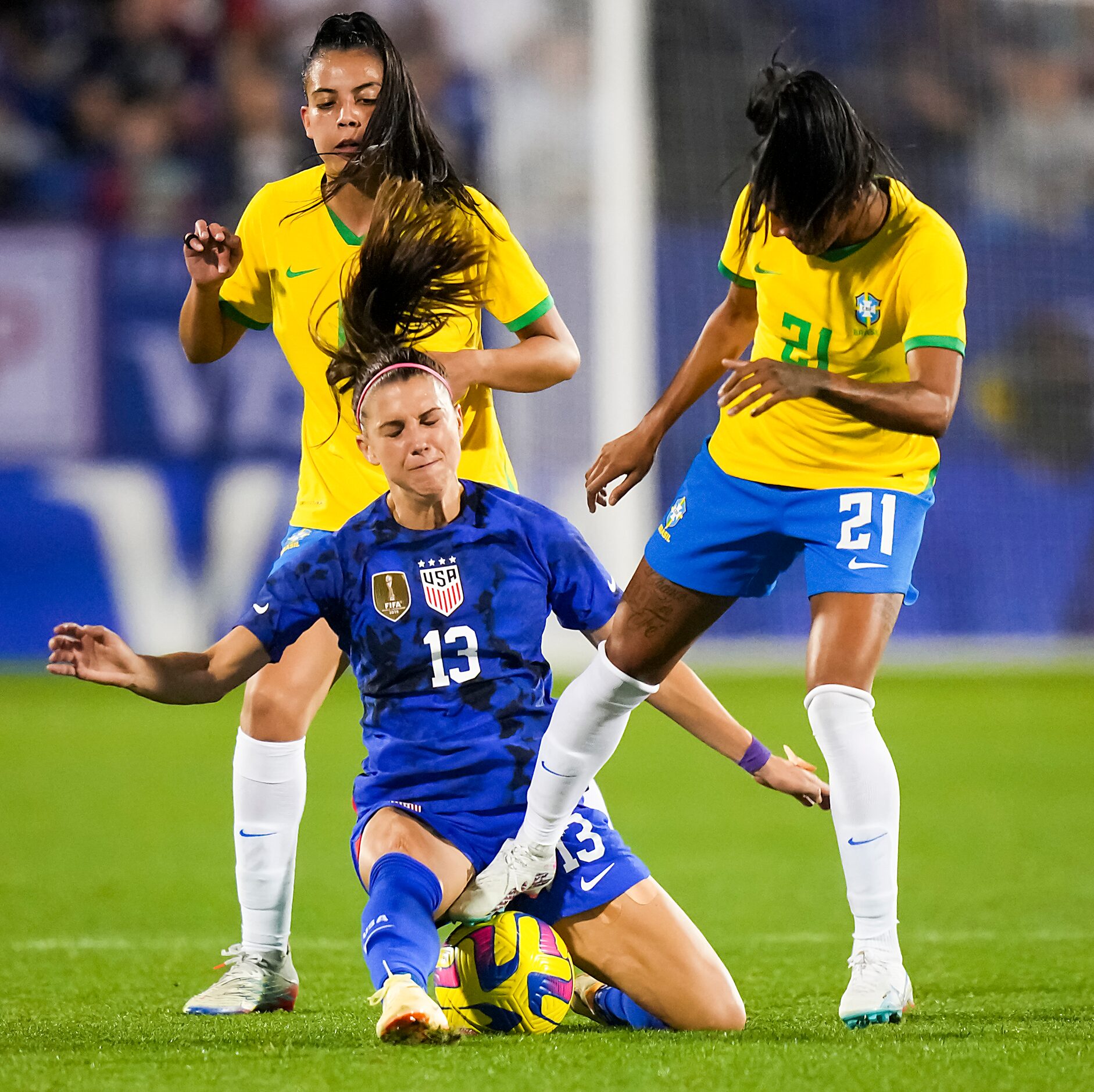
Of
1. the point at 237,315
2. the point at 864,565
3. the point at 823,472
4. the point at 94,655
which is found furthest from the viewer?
the point at 237,315

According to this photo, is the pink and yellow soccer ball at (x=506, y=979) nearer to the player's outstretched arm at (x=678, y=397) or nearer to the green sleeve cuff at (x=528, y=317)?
the player's outstretched arm at (x=678, y=397)

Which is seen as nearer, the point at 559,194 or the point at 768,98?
the point at 768,98

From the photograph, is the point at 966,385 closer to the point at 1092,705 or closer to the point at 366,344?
the point at 1092,705

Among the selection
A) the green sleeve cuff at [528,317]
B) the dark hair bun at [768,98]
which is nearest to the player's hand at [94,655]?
the green sleeve cuff at [528,317]

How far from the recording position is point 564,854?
3.55 meters

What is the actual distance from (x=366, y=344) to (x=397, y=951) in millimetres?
1353

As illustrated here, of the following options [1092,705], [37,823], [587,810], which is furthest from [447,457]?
[1092,705]

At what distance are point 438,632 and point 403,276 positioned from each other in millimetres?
850

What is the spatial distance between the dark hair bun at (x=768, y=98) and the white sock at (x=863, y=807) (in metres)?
1.15

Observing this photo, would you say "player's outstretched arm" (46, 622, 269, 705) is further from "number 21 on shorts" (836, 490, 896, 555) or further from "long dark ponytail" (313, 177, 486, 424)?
"number 21 on shorts" (836, 490, 896, 555)

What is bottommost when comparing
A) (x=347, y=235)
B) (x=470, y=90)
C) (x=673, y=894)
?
(x=673, y=894)

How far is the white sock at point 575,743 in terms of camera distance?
3367 mm

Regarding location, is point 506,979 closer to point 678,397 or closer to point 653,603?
point 653,603

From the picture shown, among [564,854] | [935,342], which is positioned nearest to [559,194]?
[935,342]
